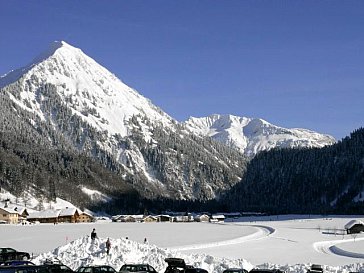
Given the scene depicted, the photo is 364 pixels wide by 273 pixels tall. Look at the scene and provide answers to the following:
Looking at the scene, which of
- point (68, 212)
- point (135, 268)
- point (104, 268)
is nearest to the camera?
point (104, 268)

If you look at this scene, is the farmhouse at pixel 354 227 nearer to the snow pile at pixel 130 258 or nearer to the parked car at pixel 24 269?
the snow pile at pixel 130 258

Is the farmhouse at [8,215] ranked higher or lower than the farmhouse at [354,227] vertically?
higher

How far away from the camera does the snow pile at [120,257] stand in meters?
42.7

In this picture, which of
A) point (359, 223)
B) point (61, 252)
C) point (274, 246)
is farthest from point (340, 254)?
point (359, 223)

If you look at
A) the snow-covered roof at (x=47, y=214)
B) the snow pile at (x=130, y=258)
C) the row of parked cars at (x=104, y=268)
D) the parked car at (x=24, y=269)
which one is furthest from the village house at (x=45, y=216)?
the parked car at (x=24, y=269)

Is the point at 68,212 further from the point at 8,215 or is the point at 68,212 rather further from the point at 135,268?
the point at 135,268

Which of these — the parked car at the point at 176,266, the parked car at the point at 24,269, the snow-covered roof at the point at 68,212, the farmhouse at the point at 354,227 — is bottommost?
the parked car at the point at 176,266

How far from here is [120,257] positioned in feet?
146

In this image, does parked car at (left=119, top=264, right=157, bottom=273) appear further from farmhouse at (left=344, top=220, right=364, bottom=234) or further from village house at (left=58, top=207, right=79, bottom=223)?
village house at (left=58, top=207, right=79, bottom=223)

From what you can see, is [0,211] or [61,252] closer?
[61,252]

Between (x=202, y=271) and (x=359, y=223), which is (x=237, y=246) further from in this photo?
(x=359, y=223)

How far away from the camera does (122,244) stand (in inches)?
1943

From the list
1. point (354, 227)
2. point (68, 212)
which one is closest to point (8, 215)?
point (68, 212)

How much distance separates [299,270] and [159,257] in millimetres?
10617
